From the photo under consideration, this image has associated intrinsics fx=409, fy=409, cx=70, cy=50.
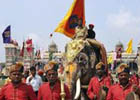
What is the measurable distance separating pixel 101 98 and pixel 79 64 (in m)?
Answer: 2.24

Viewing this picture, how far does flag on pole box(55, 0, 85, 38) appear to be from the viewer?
1241cm

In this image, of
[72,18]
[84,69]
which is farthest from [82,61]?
[72,18]

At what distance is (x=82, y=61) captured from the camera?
963cm

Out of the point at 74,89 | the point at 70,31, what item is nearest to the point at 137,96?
the point at 74,89

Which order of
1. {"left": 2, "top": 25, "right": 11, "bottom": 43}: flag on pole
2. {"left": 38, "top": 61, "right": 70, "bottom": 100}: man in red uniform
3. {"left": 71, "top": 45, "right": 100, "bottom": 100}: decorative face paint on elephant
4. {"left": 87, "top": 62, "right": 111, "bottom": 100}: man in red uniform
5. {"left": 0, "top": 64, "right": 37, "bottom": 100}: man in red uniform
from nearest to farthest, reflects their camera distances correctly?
{"left": 0, "top": 64, "right": 37, "bottom": 100}: man in red uniform → {"left": 38, "top": 61, "right": 70, "bottom": 100}: man in red uniform → {"left": 87, "top": 62, "right": 111, "bottom": 100}: man in red uniform → {"left": 71, "top": 45, "right": 100, "bottom": 100}: decorative face paint on elephant → {"left": 2, "top": 25, "right": 11, "bottom": 43}: flag on pole

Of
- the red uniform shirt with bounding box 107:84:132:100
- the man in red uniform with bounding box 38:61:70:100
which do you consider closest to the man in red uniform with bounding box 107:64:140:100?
the red uniform shirt with bounding box 107:84:132:100

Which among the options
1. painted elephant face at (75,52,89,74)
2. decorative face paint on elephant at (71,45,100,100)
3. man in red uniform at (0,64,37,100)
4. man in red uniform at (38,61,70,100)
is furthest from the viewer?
painted elephant face at (75,52,89,74)

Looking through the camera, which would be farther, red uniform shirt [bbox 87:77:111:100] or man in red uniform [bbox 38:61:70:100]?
red uniform shirt [bbox 87:77:111:100]

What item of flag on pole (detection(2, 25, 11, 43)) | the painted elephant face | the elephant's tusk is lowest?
the elephant's tusk

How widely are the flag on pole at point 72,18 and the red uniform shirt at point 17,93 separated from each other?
22.5 feet

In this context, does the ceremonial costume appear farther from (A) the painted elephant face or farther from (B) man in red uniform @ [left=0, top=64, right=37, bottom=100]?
(A) the painted elephant face

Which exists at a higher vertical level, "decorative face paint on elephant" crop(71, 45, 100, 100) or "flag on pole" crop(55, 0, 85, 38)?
"flag on pole" crop(55, 0, 85, 38)

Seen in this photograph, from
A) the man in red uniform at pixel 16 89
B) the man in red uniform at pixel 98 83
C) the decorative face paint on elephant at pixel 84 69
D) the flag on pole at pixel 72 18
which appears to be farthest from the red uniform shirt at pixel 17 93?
the flag on pole at pixel 72 18

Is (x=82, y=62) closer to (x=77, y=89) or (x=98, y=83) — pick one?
(x=77, y=89)
